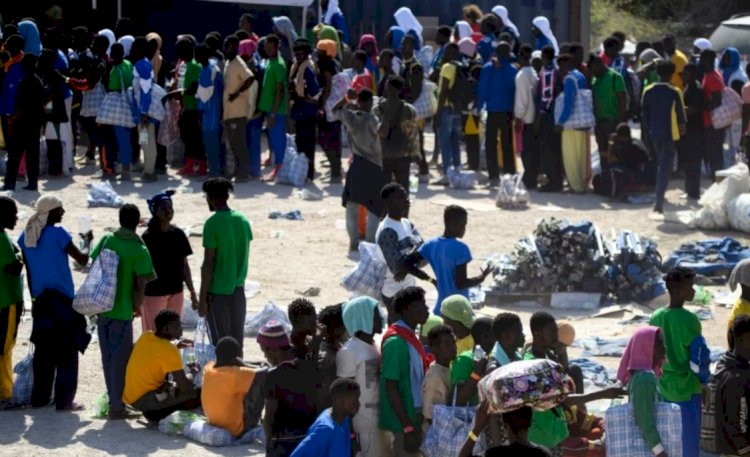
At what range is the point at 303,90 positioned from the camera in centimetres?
1867

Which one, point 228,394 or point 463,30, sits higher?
point 463,30

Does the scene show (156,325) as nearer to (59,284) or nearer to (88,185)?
(59,284)

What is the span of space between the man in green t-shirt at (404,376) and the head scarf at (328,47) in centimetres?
1106

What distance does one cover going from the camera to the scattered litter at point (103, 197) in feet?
56.6

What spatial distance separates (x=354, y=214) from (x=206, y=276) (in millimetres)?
4730

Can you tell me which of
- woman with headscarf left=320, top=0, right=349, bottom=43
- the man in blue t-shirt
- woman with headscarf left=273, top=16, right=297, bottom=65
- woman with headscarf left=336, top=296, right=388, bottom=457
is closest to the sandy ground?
woman with headscarf left=336, top=296, right=388, bottom=457

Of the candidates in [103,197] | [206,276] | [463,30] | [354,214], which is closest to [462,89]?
[463,30]

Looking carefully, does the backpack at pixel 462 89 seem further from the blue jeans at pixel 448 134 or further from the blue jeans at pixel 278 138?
the blue jeans at pixel 278 138

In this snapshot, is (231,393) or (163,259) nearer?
(231,393)

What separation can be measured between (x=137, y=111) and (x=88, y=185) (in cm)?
104

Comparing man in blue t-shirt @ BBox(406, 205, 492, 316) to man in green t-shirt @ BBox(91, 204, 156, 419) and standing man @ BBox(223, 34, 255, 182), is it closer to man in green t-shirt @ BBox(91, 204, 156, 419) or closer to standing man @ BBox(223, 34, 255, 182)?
man in green t-shirt @ BBox(91, 204, 156, 419)

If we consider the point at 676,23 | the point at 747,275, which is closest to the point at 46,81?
the point at 747,275

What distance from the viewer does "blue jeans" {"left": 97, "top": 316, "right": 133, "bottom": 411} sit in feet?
33.2

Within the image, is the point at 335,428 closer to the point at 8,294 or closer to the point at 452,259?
the point at 452,259
